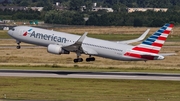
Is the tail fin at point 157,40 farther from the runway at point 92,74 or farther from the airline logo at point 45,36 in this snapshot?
the airline logo at point 45,36

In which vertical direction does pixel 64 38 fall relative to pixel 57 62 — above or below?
above

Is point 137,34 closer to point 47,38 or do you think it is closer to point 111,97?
point 47,38

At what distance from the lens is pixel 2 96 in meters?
58.8

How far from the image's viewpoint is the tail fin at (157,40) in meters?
79.0

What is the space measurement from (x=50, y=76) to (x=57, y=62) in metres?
29.9

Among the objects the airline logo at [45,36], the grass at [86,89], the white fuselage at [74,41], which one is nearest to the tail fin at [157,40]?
the white fuselage at [74,41]

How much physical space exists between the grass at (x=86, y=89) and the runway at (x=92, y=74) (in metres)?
3.43

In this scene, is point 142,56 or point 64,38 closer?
point 142,56

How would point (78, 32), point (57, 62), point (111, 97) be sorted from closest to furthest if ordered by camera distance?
1. point (111, 97)
2. point (57, 62)
3. point (78, 32)

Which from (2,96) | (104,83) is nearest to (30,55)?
→ (104,83)

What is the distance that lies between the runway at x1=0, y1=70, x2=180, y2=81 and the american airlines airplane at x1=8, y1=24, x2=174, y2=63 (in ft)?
8.81

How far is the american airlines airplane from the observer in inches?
3150

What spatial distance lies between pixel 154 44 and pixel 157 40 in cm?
70

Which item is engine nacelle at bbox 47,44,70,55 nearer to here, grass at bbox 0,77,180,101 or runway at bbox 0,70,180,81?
runway at bbox 0,70,180,81
